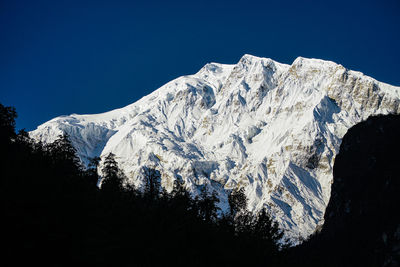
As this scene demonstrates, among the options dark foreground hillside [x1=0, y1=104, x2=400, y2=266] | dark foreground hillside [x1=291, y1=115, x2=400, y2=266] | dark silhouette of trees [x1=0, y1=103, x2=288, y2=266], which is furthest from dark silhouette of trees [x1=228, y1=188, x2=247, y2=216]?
dark foreground hillside [x1=291, y1=115, x2=400, y2=266]

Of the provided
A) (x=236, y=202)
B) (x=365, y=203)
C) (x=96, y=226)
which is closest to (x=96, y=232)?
(x=96, y=226)

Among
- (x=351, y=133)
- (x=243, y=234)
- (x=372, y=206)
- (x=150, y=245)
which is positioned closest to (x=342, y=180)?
(x=351, y=133)

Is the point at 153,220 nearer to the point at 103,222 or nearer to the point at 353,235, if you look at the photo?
the point at 103,222

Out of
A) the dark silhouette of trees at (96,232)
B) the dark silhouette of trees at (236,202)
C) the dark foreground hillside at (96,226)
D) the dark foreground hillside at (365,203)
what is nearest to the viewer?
the dark silhouette of trees at (96,232)

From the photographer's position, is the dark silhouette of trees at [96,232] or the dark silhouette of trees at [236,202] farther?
the dark silhouette of trees at [236,202]

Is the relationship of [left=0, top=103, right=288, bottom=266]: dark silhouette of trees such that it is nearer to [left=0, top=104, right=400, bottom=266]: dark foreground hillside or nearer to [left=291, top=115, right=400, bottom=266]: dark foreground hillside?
[left=0, top=104, right=400, bottom=266]: dark foreground hillside

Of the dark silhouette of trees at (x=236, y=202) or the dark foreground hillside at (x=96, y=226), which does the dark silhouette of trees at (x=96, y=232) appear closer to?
the dark foreground hillside at (x=96, y=226)

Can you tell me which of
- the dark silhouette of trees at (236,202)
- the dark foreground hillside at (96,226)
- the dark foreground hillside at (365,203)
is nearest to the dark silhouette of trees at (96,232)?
the dark foreground hillside at (96,226)

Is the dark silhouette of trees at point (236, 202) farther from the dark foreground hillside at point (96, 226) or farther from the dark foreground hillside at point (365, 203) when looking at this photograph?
the dark foreground hillside at point (365, 203)

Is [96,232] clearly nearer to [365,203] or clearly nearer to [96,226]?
[96,226]

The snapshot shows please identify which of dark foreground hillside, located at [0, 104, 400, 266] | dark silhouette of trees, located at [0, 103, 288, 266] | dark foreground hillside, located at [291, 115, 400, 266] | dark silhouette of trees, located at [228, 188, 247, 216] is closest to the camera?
dark silhouette of trees, located at [0, 103, 288, 266]

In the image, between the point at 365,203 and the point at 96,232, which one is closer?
the point at 96,232

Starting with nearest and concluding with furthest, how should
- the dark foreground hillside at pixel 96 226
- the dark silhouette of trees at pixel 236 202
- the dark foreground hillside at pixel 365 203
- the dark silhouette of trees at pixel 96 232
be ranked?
the dark silhouette of trees at pixel 96 232, the dark foreground hillside at pixel 96 226, the dark silhouette of trees at pixel 236 202, the dark foreground hillside at pixel 365 203

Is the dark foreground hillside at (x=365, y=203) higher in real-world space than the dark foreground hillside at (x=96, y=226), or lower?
higher
